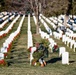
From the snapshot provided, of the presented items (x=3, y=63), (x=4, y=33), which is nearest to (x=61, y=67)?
(x=3, y=63)

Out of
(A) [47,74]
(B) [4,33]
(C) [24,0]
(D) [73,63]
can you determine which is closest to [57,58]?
(D) [73,63]

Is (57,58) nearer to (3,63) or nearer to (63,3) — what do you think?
(3,63)

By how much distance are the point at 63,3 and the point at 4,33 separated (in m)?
18.7

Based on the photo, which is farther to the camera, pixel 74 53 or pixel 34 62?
pixel 74 53

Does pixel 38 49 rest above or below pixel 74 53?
above

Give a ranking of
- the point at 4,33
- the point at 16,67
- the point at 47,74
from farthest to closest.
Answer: the point at 4,33, the point at 16,67, the point at 47,74

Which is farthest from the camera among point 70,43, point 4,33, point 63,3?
point 63,3

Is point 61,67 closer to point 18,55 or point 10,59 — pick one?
point 10,59

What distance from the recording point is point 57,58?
18.7 m

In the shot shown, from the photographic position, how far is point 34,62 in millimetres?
15875

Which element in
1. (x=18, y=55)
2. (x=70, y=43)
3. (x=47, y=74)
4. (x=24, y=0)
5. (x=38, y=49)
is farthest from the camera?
(x=24, y=0)

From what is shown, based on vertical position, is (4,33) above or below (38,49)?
below

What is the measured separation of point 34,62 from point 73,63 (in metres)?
1.99

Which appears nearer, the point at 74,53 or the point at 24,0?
the point at 74,53
